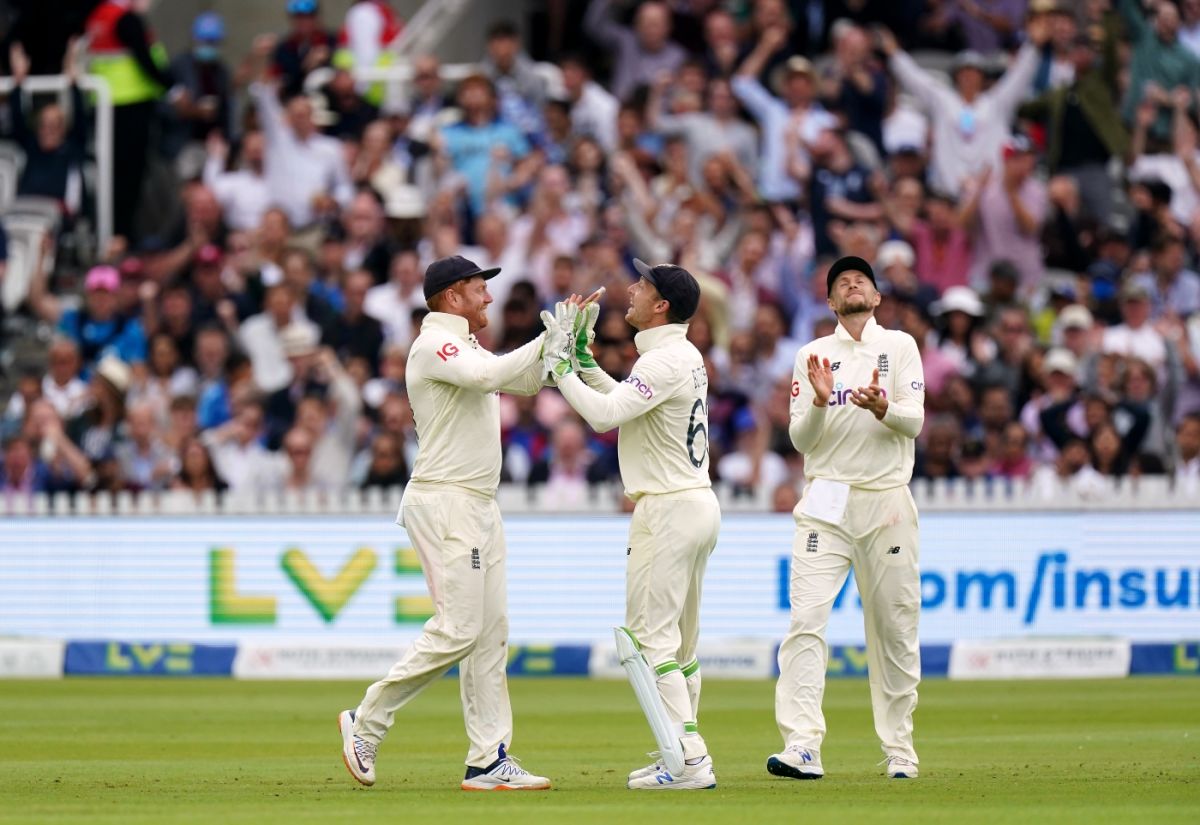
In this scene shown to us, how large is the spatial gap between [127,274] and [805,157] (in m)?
7.04

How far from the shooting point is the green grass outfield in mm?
9727

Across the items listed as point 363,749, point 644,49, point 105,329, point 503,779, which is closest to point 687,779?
point 503,779

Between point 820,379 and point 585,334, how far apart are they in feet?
4.05

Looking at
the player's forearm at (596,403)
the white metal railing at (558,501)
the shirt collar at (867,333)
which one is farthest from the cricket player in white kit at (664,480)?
the white metal railing at (558,501)

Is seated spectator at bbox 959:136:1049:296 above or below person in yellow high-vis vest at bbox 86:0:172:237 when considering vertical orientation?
below

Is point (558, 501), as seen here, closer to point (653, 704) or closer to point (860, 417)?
point (860, 417)

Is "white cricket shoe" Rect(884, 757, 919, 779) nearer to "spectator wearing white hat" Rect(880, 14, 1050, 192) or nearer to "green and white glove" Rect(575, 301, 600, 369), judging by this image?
"green and white glove" Rect(575, 301, 600, 369)

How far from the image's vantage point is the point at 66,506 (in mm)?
20859

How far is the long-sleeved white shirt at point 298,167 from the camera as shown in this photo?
24.0 m

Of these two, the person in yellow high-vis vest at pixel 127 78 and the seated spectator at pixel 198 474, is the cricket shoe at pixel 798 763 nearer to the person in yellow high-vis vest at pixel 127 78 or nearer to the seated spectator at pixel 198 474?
the seated spectator at pixel 198 474

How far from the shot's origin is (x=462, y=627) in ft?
35.7

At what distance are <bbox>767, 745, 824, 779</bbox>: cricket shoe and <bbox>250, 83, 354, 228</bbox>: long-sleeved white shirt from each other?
45.2 feet

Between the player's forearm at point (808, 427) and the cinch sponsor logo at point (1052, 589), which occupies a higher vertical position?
the player's forearm at point (808, 427)

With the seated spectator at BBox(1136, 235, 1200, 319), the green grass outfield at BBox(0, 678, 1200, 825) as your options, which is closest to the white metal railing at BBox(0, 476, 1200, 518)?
the green grass outfield at BBox(0, 678, 1200, 825)
